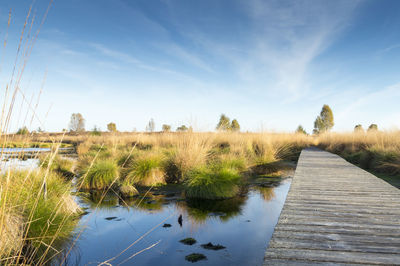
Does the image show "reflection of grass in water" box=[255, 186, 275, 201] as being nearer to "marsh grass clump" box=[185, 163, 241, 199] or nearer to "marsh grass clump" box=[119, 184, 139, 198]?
"marsh grass clump" box=[185, 163, 241, 199]

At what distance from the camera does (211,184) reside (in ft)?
16.2

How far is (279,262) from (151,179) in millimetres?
4802

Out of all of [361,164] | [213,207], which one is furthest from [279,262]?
[361,164]

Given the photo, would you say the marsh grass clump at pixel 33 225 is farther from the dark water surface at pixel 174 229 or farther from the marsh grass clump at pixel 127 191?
the marsh grass clump at pixel 127 191

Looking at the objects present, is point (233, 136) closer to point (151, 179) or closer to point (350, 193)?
point (151, 179)

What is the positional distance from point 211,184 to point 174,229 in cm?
180

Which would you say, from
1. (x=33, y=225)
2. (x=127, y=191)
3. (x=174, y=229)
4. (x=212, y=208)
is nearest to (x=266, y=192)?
(x=212, y=208)

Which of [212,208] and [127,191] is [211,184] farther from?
[127,191]

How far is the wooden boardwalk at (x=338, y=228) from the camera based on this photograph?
1.44m

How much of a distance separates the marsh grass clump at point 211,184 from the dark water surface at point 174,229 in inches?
10.6

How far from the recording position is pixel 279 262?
4.56 ft

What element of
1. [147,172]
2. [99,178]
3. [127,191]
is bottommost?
[127,191]

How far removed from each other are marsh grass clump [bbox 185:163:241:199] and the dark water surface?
27 centimetres

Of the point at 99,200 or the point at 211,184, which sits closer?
the point at 99,200
